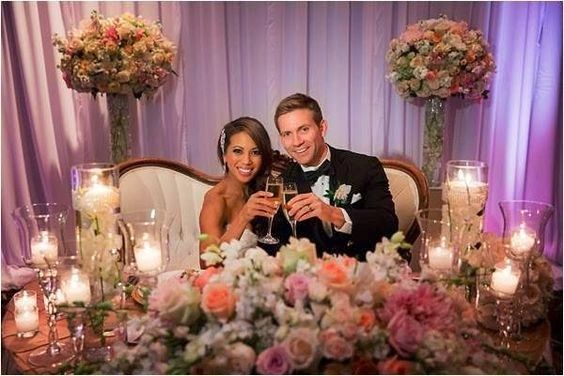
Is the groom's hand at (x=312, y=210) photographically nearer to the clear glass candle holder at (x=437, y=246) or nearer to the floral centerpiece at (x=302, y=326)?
the clear glass candle holder at (x=437, y=246)

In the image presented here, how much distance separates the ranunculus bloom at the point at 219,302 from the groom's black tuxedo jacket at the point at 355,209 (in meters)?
0.80

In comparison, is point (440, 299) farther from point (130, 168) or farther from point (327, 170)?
point (130, 168)

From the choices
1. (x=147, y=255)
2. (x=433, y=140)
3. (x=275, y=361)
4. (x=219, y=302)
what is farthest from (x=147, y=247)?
(x=433, y=140)

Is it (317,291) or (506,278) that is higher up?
(317,291)

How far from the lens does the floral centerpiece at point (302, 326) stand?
47.7 inches

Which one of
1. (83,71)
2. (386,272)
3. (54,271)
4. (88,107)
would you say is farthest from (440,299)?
(88,107)

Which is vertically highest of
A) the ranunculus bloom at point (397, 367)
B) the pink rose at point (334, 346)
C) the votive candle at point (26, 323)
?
the pink rose at point (334, 346)

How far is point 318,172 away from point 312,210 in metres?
0.17

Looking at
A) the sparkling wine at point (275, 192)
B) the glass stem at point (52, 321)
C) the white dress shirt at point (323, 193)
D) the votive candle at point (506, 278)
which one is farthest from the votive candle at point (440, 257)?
the glass stem at point (52, 321)

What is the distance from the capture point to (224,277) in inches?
52.4

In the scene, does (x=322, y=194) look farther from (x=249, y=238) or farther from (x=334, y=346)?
(x=334, y=346)

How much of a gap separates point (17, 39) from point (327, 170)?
2043 mm

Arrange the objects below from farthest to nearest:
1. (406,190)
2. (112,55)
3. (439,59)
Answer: (439,59)
(112,55)
(406,190)

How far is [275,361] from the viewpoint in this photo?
3.97 ft
